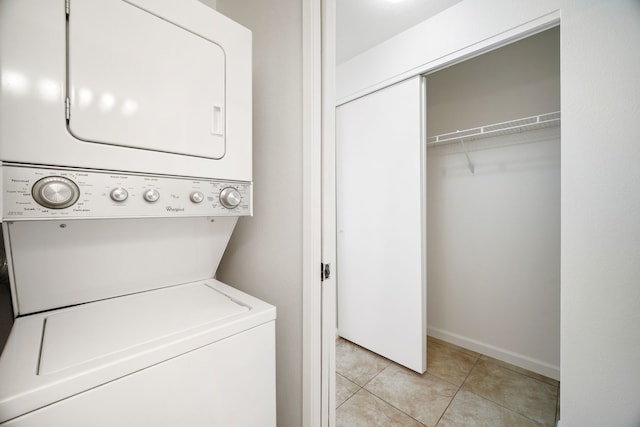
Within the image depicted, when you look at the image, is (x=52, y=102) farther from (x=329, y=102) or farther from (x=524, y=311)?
(x=524, y=311)

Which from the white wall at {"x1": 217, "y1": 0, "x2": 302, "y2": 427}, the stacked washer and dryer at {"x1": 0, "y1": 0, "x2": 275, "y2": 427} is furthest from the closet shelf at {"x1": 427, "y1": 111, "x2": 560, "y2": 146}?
the stacked washer and dryer at {"x1": 0, "y1": 0, "x2": 275, "y2": 427}

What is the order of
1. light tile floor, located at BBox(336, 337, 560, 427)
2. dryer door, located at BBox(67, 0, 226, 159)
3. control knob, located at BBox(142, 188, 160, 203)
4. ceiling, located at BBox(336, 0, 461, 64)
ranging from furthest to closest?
1. ceiling, located at BBox(336, 0, 461, 64)
2. light tile floor, located at BBox(336, 337, 560, 427)
3. control knob, located at BBox(142, 188, 160, 203)
4. dryer door, located at BBox(67, 0, 226, 159)

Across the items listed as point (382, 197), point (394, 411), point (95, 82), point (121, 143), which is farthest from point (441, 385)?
point (95, 82)

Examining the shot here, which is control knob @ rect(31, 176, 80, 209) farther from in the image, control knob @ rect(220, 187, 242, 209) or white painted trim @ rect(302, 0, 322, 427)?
white painted trim @ rect(302, 0, 322, 427)

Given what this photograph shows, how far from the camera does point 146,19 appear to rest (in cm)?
85

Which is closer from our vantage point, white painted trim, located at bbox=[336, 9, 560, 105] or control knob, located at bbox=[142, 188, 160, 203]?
control knob, located at bbox=[142, 188, 160, 203]

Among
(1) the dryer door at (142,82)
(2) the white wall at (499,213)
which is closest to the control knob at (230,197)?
(1) the dryer door at (142,82)

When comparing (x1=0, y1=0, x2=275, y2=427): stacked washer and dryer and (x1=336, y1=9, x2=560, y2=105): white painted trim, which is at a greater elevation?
(x1=336, y1=9, x2=560, y2=105): white painted trim

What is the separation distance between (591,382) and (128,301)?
217cm

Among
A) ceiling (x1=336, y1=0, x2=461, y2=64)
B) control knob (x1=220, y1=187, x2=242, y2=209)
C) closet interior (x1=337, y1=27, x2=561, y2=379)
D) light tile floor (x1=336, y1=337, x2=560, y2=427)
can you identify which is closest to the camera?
control knob (x1=220, y1=187, x2=242, y2=209)

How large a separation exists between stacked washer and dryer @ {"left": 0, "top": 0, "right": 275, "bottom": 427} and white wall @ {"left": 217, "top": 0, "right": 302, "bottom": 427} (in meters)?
0.19

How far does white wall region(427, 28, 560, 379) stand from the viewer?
2090 mm

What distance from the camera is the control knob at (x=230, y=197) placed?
3.37 ft

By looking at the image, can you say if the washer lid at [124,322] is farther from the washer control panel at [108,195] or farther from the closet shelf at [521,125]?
the closet shelf at [521,125]
